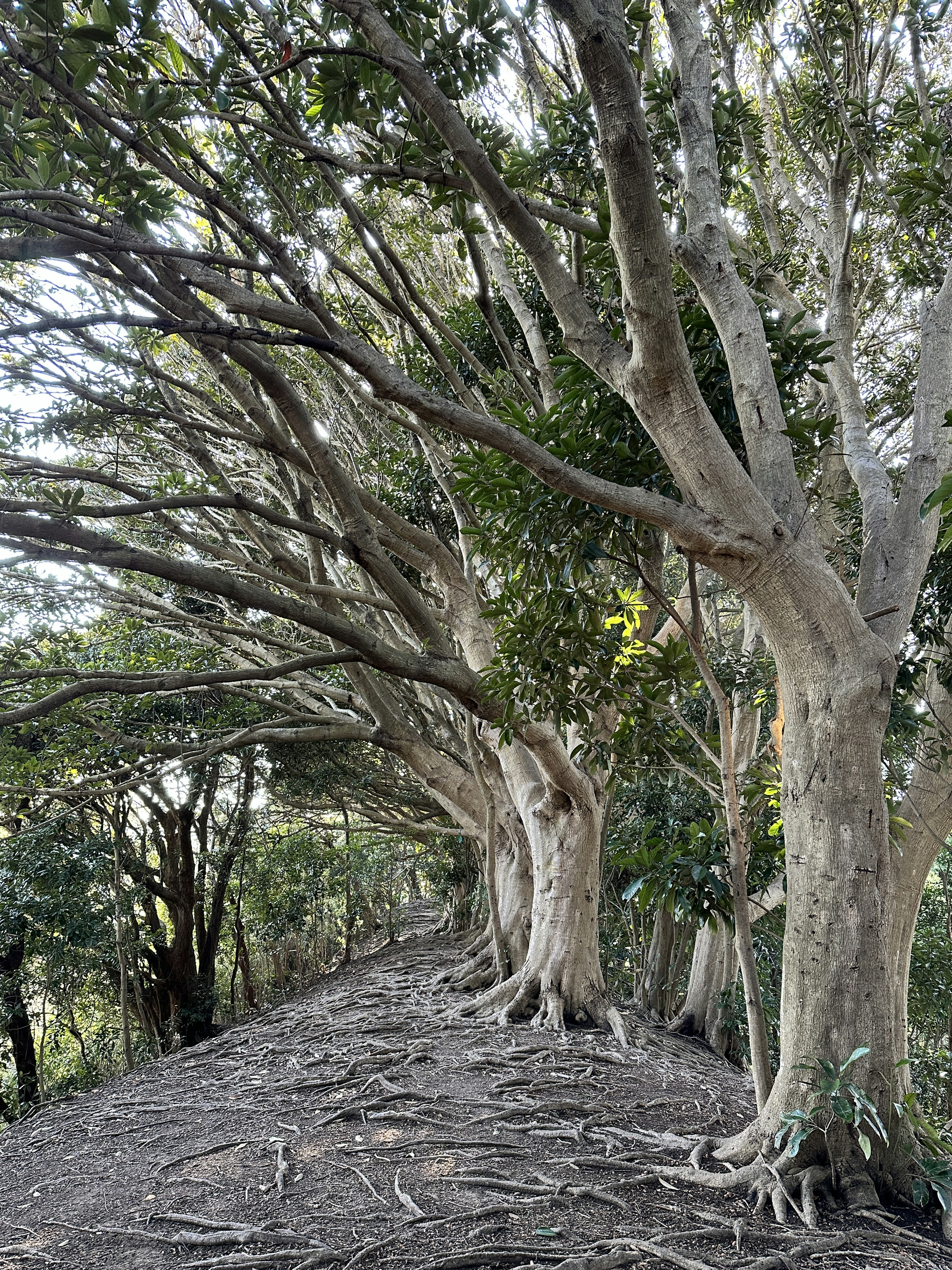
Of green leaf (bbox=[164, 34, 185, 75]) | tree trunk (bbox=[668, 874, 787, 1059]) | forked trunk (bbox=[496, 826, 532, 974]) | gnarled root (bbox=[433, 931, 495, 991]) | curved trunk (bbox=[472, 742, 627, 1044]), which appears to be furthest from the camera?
gnarled root (bbox=[433, 931, 495, 991])

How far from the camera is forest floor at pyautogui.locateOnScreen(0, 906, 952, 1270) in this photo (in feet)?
8.11

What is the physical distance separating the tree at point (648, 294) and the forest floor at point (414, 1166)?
0.44 metres

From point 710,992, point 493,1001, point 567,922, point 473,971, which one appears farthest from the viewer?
point 473,971

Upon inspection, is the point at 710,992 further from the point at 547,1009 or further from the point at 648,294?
the point at 648,294

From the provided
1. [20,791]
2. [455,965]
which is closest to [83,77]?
[20,791]

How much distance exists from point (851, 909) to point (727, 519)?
1.44m

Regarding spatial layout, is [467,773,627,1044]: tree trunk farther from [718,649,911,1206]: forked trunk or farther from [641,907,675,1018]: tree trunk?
[718,649,911,1206]: forked trunk

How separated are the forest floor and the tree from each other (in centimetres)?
44

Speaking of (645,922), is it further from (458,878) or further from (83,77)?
(83,77)

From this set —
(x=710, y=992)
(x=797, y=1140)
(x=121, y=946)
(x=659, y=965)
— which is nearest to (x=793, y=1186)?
(x=797, y=1140)

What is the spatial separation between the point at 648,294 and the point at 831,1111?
113 inches

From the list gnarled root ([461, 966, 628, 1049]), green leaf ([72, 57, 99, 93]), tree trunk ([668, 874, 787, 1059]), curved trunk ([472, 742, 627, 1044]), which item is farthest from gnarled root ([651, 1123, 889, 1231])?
green leaf ([72, 57, 99, 93])

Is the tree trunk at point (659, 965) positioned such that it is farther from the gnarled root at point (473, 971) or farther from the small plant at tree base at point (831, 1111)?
the small plant at tree base at point (831, 1111)

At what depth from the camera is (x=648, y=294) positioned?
2648 mm
